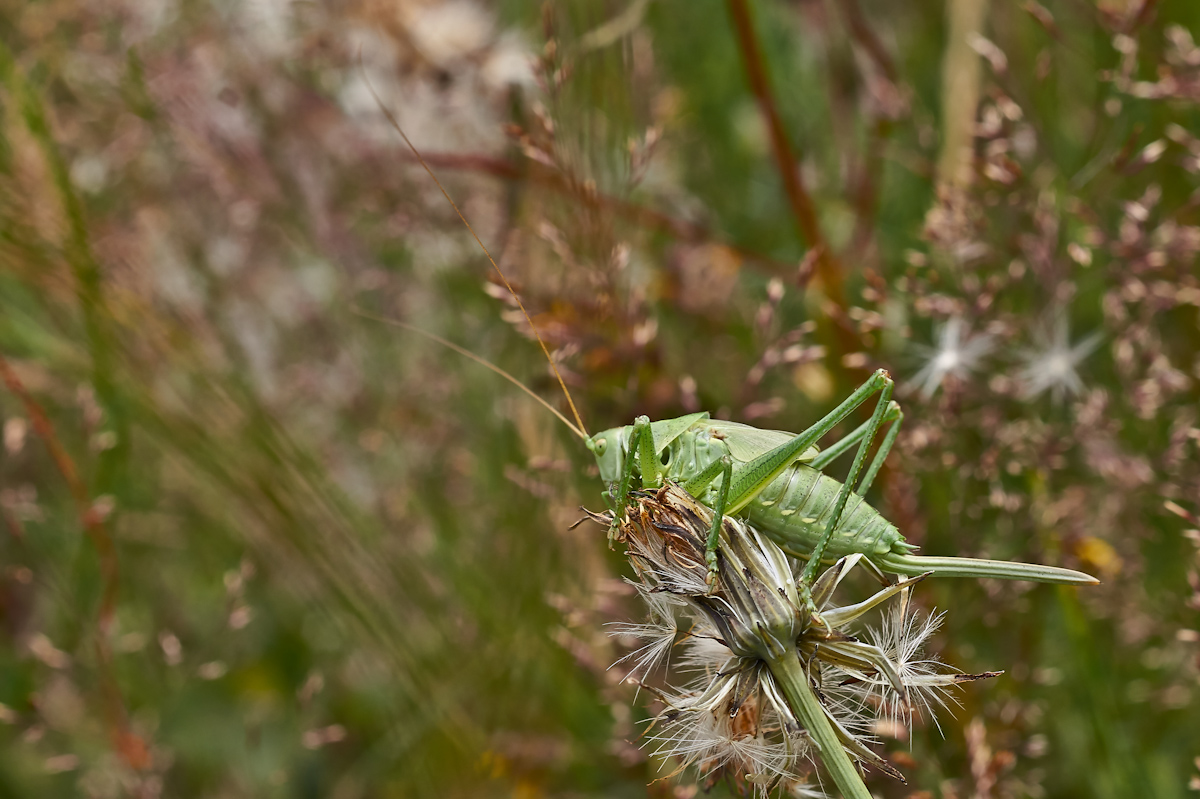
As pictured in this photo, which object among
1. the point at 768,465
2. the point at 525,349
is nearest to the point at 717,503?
the point at 768,465

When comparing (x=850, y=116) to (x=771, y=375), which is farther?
(x=850, y=116)

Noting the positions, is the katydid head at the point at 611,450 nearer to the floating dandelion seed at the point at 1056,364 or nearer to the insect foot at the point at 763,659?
the insect foot at the point at 763,659

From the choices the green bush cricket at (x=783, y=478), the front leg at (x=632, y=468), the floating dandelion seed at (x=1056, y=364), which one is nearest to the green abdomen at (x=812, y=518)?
the green bush cricket at (x=783, y=478)

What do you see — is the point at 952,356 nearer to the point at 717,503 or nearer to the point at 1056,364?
the point at 1056,364

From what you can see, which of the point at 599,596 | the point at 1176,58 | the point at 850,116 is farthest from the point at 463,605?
the point at 1176,58

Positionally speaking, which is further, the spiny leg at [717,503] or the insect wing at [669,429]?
the insect wing at [669,429]

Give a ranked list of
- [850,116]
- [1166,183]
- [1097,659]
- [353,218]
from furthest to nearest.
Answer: [353,218] < [850,116] < [1166,183] < [1097,659]

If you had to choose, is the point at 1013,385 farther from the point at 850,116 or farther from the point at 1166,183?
the point at 850,116
